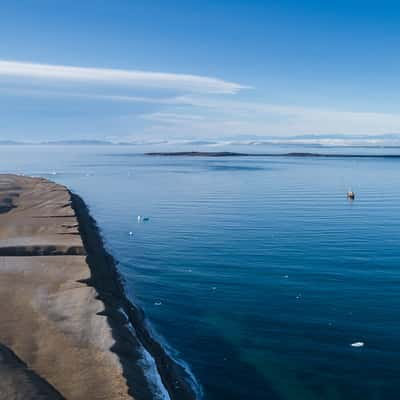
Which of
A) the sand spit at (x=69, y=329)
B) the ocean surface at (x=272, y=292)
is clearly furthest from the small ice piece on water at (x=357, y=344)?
the sand spit at (x=69, y=329)

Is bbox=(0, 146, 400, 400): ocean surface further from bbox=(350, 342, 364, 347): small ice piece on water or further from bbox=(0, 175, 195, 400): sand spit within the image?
bbox=(0, 175, 195, 400): sand spit

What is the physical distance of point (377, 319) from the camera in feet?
65.7

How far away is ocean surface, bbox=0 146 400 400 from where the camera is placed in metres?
16.1

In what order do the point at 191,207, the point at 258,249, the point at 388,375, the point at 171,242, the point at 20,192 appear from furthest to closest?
the point at 20,192
the point at 191,207
the point at 171,242
the point at 258,249
the point at 388,375

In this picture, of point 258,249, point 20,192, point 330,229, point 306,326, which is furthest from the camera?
point 20,192

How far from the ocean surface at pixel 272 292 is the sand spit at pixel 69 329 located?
1.54 m

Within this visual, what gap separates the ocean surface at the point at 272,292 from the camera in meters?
16.1

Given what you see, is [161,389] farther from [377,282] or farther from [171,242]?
[171,242]

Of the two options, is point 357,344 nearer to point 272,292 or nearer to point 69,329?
point 272,292

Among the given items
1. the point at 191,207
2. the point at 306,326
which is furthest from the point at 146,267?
the point at 191,207

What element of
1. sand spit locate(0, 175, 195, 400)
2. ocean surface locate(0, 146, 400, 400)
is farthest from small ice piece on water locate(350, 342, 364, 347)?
sand spit locate(0, 175, 195, 400)

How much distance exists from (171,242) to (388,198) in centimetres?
3320

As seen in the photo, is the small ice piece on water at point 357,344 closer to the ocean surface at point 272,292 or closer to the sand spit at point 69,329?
the ocean surface at point 272,292

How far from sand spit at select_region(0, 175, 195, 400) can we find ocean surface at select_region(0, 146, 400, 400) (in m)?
1.54
